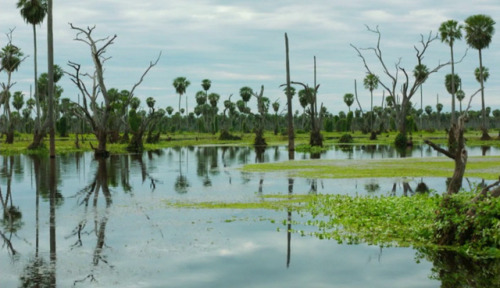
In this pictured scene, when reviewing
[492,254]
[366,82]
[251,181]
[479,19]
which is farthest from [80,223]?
[366,82]

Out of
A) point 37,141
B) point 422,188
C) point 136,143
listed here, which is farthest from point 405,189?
point 37,141

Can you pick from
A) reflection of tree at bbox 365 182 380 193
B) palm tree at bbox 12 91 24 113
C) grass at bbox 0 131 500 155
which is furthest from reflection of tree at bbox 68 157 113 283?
palm tree at bbox 12 91 24 113

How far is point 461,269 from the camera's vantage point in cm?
1050

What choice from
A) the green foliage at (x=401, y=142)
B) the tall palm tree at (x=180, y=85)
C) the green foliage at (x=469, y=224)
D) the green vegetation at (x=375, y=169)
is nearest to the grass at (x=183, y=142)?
the green foliage at (x=401, y=142)

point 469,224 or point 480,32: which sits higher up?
point 480,32

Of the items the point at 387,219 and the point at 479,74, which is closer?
the point at 387,219

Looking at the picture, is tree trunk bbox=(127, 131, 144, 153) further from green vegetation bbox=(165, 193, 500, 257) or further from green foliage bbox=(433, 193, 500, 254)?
green foliage bbox=(433, 193, 500, 254)

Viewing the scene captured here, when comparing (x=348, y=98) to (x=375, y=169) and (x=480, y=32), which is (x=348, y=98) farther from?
Answer: (x=375, y=169)

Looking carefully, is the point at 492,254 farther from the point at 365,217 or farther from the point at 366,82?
the point at 366,82

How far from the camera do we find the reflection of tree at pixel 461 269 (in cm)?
963

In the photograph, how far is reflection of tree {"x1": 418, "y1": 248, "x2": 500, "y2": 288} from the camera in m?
9.63

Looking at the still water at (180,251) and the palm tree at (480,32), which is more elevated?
the palm tree at (480,32)

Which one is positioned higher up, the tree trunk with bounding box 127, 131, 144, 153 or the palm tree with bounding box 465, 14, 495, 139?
the palm tree with bounding box 465, 14, 495, 139

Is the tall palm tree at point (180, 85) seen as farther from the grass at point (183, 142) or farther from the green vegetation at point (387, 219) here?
the green vegetation at point (387, 219)
